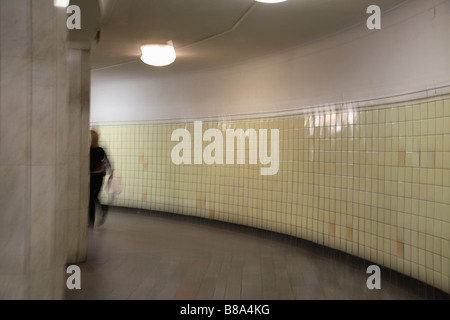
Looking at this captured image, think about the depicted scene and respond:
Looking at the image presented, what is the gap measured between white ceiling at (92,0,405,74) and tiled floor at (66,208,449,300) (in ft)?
7.93

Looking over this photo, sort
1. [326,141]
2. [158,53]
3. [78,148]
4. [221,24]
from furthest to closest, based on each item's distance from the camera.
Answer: [158,53] → [326,141] → [221,24] → [78,148]

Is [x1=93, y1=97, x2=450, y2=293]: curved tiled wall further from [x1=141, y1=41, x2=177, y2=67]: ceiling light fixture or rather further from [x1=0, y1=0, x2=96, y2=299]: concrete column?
[x1=0, y1=0, x2=96, y2=299]: concrete column

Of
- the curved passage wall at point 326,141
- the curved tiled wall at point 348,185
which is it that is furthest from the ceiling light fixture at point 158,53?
the curved tiled wall at point 348,185

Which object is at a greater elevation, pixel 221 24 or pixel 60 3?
pixel 221 24

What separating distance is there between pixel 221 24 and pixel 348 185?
7.13ft

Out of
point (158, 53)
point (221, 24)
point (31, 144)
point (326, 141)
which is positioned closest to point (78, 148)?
point (158, 53)

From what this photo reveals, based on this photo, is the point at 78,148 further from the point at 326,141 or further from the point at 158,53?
the point at 326,141

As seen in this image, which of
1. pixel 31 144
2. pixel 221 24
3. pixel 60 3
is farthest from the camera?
pixel 221 24

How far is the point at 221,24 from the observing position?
16.6 ft

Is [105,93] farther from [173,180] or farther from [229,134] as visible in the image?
[229,134]

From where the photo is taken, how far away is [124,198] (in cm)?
905

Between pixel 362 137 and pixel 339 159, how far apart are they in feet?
1.44

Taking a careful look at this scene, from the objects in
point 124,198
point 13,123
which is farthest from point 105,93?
point 13,123

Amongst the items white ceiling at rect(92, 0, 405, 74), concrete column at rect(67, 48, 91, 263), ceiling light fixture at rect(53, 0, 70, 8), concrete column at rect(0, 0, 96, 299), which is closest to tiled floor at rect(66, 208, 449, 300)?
concrete column at rect(67, 48, 91, 263)
